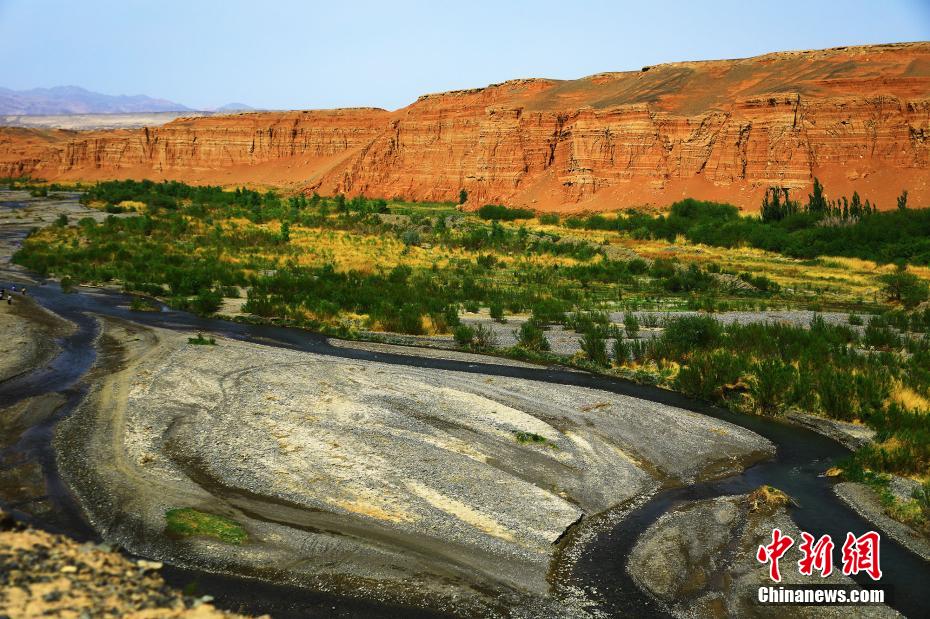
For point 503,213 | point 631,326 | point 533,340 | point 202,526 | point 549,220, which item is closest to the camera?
point 202,526

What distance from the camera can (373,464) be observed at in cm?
1459

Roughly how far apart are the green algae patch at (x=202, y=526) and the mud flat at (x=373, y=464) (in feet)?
0.53

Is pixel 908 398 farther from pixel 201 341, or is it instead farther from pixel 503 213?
pixel 503 213

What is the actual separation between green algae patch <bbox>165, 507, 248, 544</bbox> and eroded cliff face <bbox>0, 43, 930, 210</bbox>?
70677mm

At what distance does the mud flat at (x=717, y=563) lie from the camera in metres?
10.1

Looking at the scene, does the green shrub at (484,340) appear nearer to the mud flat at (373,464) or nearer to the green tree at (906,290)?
the mud flat at (373,464)

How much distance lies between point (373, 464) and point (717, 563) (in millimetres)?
6490

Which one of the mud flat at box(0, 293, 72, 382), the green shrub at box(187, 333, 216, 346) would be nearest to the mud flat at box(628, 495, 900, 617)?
the green shrub at box(187, 333, 216, 346)

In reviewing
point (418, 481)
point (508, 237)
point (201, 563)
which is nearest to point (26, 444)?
point (201, 563)

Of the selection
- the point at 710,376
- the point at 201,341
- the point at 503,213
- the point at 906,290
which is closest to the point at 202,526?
the point at 201,341

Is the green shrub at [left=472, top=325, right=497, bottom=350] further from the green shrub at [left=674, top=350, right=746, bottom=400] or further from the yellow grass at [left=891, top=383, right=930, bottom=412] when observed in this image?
the yellow grass at [left=891, top=383, right=930, bottom=412]

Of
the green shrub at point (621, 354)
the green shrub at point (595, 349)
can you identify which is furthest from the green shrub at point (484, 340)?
the green shrub at point (621, 354)

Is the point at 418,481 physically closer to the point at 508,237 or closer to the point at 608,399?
the point at 608,399

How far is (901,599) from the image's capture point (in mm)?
10297
